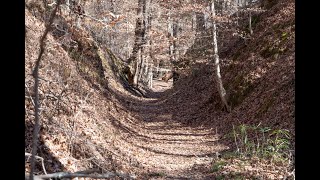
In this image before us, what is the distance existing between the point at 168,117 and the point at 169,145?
4962mm

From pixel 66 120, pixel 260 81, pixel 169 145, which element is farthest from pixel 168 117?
pixel 66 120

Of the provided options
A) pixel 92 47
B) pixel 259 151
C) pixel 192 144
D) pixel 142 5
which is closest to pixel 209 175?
pixel 259 151

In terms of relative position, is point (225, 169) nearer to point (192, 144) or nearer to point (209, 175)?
point (209, 175)

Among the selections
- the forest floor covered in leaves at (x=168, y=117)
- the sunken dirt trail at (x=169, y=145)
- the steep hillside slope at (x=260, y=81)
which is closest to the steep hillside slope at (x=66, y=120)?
the forest floor covered in leaves at (x=168, y=117)

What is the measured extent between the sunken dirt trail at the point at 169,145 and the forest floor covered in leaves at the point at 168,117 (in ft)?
0.09

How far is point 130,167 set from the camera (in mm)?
7848

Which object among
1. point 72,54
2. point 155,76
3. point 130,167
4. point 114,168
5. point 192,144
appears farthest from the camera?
point 155,76

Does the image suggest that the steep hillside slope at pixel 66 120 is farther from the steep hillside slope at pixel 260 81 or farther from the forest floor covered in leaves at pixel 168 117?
the steep hillside slope at pixel 260 81

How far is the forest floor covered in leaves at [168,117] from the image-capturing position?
23.0 ft

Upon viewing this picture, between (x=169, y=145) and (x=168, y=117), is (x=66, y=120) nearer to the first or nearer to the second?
(x=169, y=145)

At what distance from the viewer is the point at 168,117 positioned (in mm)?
15750

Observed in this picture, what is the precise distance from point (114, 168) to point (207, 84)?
40.4ft

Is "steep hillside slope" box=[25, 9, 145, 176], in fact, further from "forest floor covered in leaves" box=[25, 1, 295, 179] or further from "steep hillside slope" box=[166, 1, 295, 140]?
"steep hillside slope" box=[166, 1, 295, 140]
